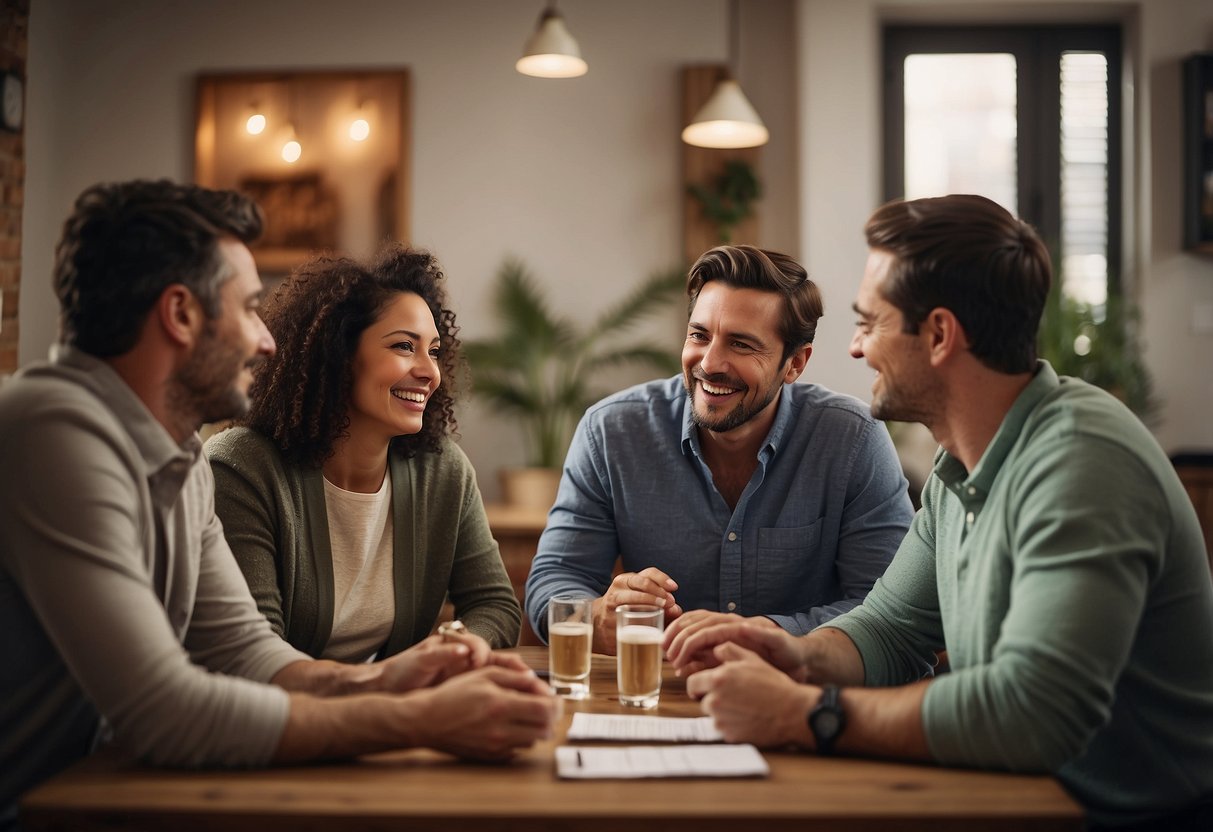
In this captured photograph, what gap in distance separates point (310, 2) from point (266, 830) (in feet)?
15.0

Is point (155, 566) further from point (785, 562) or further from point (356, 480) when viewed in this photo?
point (785, 562)

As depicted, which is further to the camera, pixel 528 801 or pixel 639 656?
pixel 639 656

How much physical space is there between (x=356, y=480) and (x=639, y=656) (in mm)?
828

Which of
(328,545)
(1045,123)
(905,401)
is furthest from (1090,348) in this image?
(328,545)

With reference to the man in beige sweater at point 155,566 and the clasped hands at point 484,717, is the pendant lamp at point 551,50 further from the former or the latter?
the clasped hands at point 484,717

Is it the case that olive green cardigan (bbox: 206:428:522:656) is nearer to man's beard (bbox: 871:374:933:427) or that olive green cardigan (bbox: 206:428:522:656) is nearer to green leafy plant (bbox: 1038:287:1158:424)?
man's beard (bbox: 871:374:933:427)

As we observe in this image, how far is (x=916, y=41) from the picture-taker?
16.2 feet

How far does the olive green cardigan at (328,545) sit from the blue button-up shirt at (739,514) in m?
0.14

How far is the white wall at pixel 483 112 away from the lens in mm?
4926

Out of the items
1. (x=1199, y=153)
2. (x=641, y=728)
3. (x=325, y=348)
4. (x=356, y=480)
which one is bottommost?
(x=641, y=728)

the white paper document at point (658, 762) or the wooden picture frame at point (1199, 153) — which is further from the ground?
the wooden picture frame at point (1199, 153)

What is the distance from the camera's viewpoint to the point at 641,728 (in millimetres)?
1421

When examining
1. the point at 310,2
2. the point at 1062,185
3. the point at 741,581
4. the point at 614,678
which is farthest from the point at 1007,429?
the point at 310,2

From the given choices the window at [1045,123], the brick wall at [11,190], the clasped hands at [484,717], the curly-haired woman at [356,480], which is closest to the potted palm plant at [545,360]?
the window at [1045,123]
